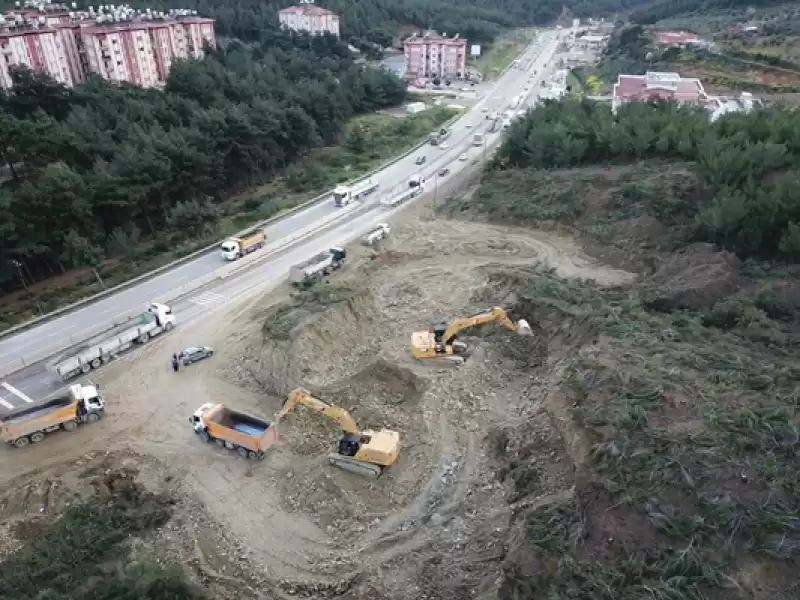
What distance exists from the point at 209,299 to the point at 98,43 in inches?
1718

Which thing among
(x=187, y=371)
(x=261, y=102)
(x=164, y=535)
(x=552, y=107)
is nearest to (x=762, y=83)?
(x=552, y=107)

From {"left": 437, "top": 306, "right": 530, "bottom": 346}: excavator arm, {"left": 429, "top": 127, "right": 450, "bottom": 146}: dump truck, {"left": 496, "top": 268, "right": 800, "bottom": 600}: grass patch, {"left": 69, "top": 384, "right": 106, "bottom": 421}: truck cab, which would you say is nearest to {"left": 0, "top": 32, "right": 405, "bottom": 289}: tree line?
{"left": 429, "top": 127, "right": 450, "bottom": 146}: dump truck

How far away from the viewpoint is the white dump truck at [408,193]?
42.2 m

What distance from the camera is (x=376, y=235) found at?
36062mm

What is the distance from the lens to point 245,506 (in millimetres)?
18391

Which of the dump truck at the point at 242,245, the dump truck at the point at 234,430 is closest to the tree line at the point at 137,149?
the dump truck at the point at 242,245

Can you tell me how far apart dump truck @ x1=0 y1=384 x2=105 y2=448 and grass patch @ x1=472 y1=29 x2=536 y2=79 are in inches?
3240

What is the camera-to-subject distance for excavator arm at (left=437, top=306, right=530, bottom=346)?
24.5 meters

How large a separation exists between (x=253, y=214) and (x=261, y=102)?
13.6m

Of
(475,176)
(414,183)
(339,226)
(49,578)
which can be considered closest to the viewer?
(49,578)

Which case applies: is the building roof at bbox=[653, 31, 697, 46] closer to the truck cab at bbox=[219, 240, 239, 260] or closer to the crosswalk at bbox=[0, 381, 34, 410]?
the truck cab at bbox=[219, 240, 239, 260]

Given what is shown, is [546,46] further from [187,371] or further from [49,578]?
[49,578]

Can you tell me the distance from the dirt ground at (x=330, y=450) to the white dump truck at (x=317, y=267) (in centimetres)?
221

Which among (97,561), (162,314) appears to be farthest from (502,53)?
(97,561)
